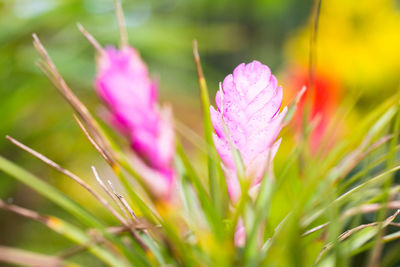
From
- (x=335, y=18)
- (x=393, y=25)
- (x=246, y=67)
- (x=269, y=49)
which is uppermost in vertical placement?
(x=269, y=49)

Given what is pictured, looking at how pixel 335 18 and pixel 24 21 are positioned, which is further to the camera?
pixel 335 18

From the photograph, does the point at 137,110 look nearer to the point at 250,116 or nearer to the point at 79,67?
the point at 250,116

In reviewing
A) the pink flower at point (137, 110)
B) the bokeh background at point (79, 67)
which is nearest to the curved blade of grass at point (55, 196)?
the pink flower at point (137, 110)

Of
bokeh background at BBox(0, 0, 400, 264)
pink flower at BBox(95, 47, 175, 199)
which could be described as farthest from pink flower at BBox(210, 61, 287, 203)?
bokeh background at BBox(0, 0, 400, 264)

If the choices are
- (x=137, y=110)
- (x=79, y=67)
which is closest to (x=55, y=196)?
(x=137, y=110)

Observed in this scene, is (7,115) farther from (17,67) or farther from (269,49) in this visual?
(269,49)

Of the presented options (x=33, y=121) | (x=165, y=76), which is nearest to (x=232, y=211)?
(x=33, y=121)

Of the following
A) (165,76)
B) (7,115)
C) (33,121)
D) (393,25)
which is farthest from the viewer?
(393,25)
